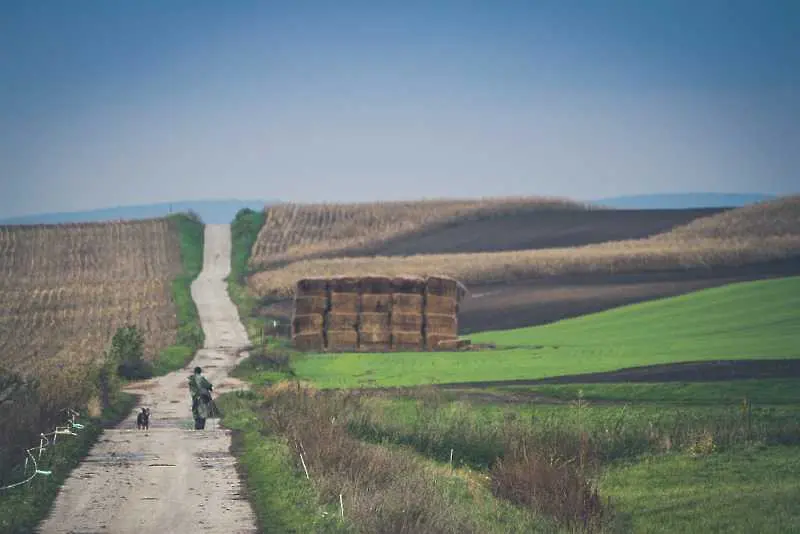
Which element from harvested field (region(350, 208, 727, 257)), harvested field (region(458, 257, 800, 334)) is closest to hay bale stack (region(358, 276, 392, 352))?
harvested field (region(458, 257, 800, 334))

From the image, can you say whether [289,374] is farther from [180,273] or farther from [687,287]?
[180,273]

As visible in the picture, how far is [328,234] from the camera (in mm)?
114188

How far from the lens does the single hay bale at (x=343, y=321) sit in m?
53.4

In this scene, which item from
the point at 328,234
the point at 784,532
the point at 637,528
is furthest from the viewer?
the point at 328,234

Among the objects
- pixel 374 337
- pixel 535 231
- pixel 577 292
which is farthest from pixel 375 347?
pixel 535 231

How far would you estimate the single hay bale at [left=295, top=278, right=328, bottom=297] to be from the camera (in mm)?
53625

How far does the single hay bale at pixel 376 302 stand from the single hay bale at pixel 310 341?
2014 millimetres

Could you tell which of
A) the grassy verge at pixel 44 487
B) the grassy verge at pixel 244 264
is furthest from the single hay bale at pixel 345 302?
the grassy verge at pixel 44 487

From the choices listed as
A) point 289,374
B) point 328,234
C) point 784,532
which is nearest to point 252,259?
point 328,234

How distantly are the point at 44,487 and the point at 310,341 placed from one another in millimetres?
30576

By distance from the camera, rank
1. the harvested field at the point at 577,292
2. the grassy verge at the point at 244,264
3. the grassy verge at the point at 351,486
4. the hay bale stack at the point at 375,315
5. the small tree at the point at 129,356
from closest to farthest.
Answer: the grassy verge at the point at 351,486, the small tree at the point at 129,356, the hay bale stack at the point at 375,315, the harvested field at the point at 577,292, the grassy verge at the point at 244,264

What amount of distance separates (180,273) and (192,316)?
24.4 meters

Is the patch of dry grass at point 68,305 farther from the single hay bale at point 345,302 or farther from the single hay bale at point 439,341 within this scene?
the single hay bale at point 439,341

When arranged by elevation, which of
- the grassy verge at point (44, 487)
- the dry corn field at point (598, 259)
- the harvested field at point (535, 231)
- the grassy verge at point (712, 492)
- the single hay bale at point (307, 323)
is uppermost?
the harvested field at point (535, 231)
